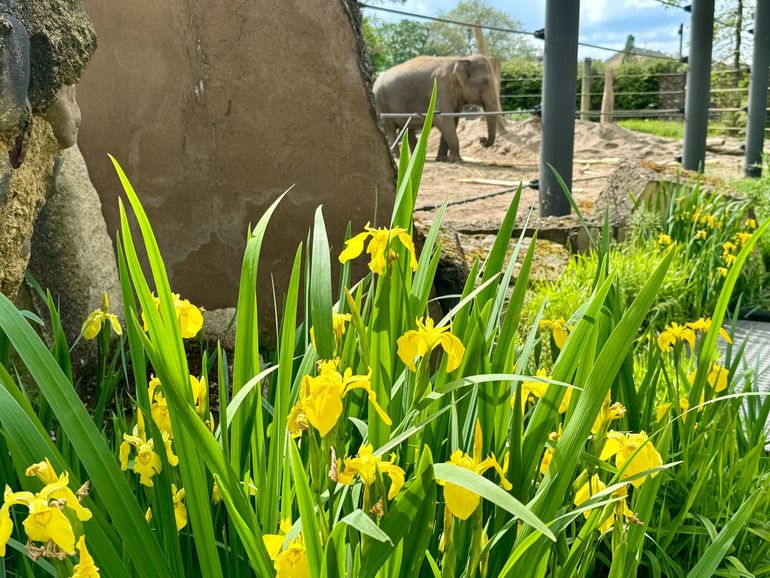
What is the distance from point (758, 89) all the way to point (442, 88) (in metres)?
5.62

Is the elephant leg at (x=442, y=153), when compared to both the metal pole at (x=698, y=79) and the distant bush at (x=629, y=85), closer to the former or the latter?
the metal pole at (x=698, y=79)

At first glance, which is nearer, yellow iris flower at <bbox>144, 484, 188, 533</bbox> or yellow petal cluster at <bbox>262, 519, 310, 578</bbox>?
yellow petal cluster at <bbox>262, 519, 310, 578</bbox>

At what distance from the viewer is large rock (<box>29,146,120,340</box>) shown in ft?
6.20

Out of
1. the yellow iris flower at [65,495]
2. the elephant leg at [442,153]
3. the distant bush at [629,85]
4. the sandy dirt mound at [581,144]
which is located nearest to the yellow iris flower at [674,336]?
the yellow iris flower at [65,495]

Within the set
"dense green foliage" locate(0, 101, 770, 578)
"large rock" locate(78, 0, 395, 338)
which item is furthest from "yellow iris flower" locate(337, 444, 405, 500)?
"large rock" locate(78, 0, 395, 338)

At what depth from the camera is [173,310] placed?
0.86m

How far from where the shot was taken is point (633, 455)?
78 centimetres

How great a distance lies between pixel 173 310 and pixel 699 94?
6846mm

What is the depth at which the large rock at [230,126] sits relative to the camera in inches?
91.7

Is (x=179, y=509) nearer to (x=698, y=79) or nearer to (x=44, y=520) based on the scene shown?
(x=44, y=520)

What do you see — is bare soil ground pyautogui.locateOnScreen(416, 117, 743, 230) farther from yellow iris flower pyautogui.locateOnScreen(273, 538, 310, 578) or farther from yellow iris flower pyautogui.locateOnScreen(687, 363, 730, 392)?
yellow iris flower pyautogui.locateOnScreen(273, 538, 310, 578)

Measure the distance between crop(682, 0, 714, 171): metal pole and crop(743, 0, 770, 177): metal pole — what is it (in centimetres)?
110

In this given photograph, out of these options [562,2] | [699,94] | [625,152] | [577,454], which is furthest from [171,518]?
[625,152]

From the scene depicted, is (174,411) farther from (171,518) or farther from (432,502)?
(432,502)
